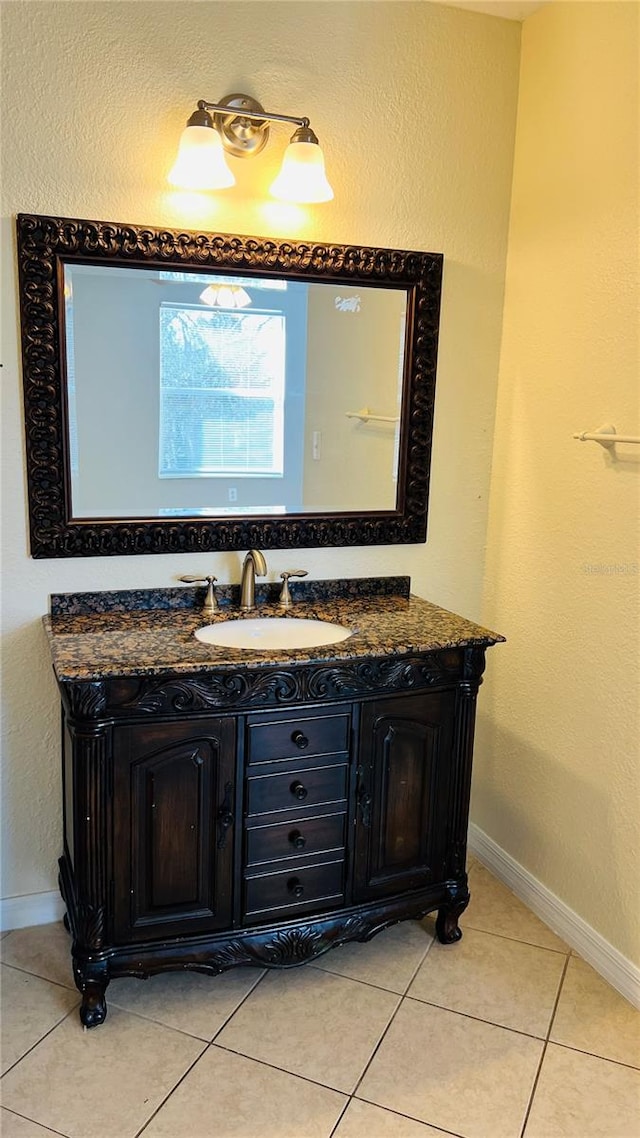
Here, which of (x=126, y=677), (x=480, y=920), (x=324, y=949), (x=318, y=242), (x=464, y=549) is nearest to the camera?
(x=126, y=677)

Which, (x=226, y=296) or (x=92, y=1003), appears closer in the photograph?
(x=92, y=1003)

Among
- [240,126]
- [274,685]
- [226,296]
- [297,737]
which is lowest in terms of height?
[297,737]

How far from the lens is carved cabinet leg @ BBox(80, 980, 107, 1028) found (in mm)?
1891

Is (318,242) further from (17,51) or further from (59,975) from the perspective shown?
(59,975)

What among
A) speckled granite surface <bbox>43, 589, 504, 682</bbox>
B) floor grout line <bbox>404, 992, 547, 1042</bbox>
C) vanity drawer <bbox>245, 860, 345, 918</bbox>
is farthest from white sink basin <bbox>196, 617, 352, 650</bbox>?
floor grout line <bbox>404, 992, 547, 1042</bbox>

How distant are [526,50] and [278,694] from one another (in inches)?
74.9

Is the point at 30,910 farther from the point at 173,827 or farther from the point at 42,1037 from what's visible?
the point at 173,827

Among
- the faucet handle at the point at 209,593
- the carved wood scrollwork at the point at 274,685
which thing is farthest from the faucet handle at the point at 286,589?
the carved wood scrollwork at the point at 274,685

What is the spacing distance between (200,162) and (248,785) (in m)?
1.44

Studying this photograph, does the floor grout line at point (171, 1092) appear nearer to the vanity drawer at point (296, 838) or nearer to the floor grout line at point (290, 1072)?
the floor grout line at point (290, 1072)

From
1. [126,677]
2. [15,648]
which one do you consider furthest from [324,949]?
[15,648]

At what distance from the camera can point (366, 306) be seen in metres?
2.32

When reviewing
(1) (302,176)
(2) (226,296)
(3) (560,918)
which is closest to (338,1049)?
(3) (560,918)

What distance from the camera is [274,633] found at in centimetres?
218
